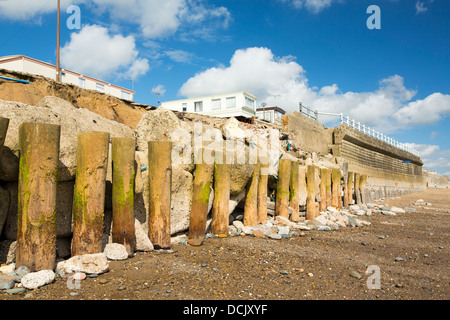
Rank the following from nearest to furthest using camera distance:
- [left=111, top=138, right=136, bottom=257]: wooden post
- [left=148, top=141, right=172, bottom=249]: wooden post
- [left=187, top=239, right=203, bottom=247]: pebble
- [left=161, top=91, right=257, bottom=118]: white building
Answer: [left=111, top=138, right=136, bottom=257]: wooden post < [left=148, top=141, right=172, bottom=249]: wooden post < [left=187, top=239, right=203, bottom=247]: pebble < [left=161, top=91, right=257, bottom=118]: white building

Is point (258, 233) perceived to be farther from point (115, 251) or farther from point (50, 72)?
point (50, 72)

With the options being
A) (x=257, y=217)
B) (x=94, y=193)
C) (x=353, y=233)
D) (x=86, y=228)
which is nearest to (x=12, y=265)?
(x=86, y=228)

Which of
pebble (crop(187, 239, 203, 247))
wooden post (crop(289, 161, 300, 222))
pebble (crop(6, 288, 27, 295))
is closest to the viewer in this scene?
pebble (crop(6, 288, 27, 295))

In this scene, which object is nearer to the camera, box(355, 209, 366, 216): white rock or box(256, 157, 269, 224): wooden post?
box(256, 157, 269, 224): wooden post

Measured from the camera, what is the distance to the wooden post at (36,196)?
3389mm

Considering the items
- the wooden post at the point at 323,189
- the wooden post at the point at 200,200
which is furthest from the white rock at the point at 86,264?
the wooden post at the point at 323,189

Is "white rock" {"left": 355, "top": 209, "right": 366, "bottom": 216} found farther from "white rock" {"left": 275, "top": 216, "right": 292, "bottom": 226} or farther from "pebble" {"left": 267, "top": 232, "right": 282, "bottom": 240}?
"pebble" {"left": 267, "top": 232, "right": 282, "bottom": 240}

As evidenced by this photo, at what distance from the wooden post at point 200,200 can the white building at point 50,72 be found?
1653 cm

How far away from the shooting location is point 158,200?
4629 mm

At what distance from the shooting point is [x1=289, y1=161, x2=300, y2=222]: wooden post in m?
7.92

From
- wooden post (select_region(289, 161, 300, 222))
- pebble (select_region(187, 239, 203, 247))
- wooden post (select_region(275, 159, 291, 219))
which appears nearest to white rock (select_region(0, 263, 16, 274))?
pebble (select_region(187, 239, 203, 247))

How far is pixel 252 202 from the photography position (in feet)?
22.1

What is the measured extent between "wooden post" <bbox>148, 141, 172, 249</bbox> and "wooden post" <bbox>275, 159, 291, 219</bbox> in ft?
12.0
